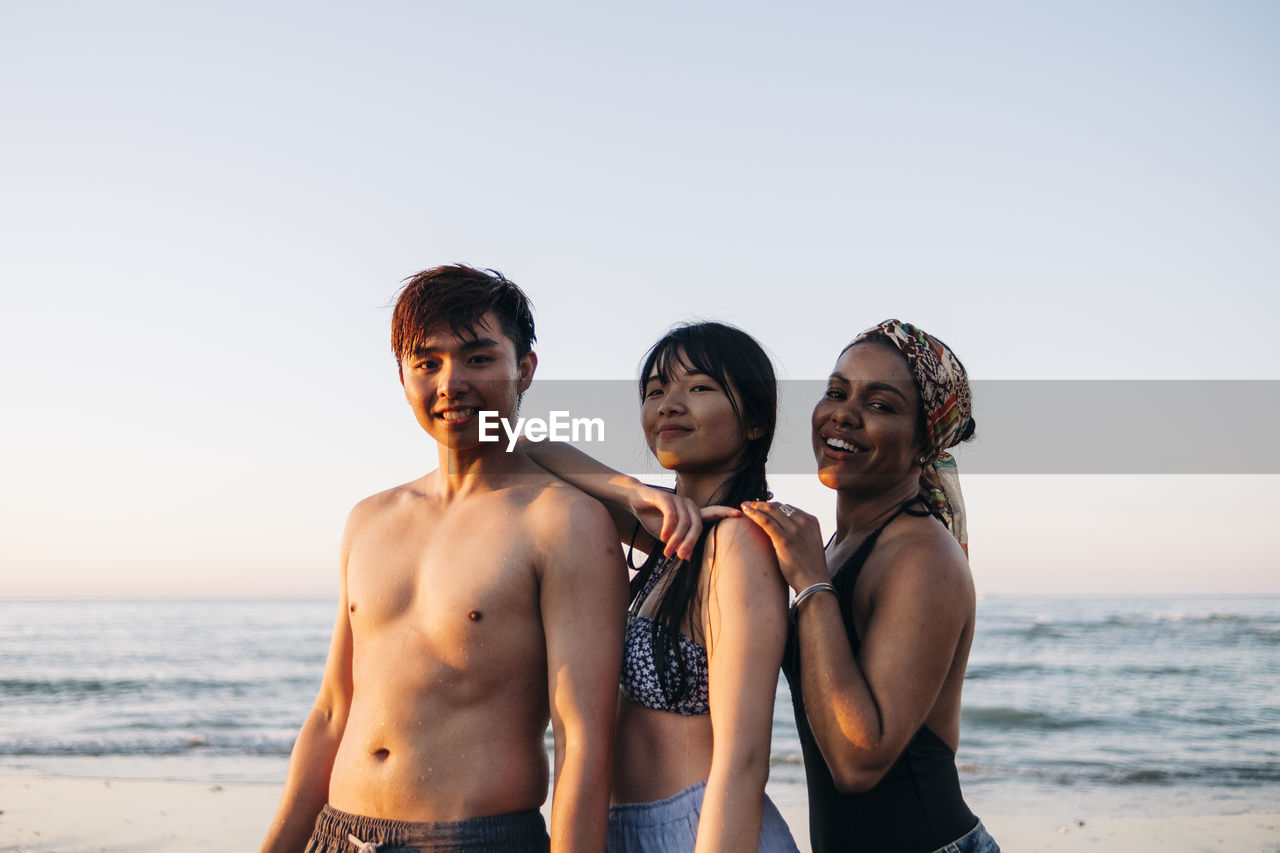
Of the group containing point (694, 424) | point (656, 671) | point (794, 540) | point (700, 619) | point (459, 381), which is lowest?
point (656, 671)

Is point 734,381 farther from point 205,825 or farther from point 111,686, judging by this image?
point 111,686

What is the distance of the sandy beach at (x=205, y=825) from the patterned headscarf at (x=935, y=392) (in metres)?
5.78

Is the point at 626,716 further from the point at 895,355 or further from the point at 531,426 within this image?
the point at 895,355

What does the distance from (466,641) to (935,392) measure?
149 centimetres

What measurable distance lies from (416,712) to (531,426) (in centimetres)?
97

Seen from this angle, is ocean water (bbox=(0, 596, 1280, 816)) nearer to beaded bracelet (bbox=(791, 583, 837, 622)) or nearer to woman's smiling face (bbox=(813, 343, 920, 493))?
woman's smiling face (bbox=(813, 343, 920, 493))

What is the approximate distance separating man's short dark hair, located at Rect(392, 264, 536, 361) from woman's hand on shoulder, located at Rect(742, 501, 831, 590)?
849 millimetres

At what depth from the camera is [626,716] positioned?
2.74m

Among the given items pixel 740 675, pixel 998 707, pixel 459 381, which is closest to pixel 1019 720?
pixel 998 707

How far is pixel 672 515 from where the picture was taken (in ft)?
8.77

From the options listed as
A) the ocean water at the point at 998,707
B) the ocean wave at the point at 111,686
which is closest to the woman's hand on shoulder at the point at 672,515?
the ocean water at the point at 998,707

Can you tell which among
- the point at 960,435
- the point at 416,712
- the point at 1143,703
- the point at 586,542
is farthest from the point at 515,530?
the point at 1143,703

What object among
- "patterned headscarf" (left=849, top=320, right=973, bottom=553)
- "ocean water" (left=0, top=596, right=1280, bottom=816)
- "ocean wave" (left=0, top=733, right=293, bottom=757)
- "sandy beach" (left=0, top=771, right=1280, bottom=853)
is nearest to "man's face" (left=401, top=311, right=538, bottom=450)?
"patterned headscarf" (left=849, top=320, right=973, bottom=553)

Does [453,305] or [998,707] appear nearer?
[453,305]
